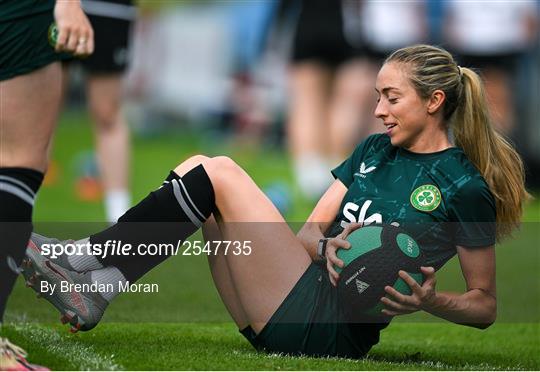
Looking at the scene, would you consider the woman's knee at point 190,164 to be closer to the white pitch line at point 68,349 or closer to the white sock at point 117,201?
the white pitch line at point 68,349

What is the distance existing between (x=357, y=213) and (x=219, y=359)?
32.7 inches

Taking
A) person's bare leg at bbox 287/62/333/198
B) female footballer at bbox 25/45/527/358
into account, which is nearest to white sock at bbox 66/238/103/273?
female footballer at bbox 25/45/527/358

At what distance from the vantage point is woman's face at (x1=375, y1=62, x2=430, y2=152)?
4.99 metres

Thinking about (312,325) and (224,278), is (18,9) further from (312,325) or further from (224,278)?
(312,325)

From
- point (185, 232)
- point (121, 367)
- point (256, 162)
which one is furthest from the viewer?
point (256, 162)

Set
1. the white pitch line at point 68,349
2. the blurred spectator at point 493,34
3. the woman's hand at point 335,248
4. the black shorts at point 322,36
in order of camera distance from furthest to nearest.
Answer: the blurred spectator at point 493,34 → the black shorts at point 322,36 → the woman's hand at point 335,248 → the white pitch line at point 68,349

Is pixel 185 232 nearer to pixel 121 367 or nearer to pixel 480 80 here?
pixel 121 367

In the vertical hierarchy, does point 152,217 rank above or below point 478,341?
above

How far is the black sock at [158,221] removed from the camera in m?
4.79

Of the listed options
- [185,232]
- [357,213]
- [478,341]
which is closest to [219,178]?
[185,232]

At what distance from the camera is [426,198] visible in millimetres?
4840

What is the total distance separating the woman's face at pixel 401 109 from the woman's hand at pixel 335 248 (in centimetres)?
45

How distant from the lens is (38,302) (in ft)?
18.5

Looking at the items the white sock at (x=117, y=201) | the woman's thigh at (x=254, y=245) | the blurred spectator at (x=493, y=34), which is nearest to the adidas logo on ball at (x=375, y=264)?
the woman's thigh at (x=254, y=245)
